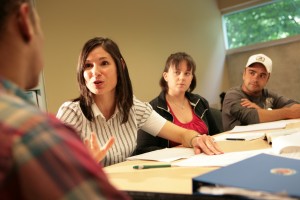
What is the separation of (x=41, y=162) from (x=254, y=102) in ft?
8.28

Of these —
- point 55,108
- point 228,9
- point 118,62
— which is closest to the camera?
point 118,62

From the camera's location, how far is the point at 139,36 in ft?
12.0

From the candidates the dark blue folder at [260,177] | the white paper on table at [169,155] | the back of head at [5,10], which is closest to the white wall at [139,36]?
the white paper on table at [169,155]

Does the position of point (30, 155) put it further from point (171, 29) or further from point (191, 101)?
point (171, 29)

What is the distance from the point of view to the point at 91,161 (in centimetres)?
37

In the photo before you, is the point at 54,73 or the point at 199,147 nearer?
the point at 199,147

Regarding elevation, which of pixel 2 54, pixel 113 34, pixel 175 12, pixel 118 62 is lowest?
pixel 2 54

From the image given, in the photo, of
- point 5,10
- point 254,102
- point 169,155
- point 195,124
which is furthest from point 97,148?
point 254,102

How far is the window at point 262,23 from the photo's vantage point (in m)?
4.38

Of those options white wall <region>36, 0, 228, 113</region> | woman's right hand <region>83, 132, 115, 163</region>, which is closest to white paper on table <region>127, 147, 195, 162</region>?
woman's right hand <region>83, 132, 115, 163</region>

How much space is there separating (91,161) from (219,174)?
A: 1.44ft

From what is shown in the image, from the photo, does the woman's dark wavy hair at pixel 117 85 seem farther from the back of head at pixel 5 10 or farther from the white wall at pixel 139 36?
the white wall at pixel 139 36

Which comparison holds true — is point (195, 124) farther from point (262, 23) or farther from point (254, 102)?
point (262, 23)

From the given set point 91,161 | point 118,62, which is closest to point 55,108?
point 118,62
